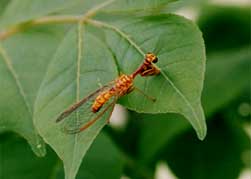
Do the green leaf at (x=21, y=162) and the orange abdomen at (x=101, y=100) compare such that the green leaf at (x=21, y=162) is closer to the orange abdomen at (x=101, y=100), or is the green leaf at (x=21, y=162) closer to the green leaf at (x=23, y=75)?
the green leaf at (x=23, y=75)

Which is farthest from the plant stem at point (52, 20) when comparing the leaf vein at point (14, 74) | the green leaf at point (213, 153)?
the green leaf at point (213, 153)

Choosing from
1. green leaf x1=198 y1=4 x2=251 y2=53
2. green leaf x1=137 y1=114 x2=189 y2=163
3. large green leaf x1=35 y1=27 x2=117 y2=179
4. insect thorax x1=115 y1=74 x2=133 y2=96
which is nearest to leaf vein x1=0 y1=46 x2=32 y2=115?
large green leaf x1=35 y1=27 x2=117 y2=179

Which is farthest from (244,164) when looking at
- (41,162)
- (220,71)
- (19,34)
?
(19,34)

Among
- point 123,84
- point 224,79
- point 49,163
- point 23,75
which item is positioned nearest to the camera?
point 123,84

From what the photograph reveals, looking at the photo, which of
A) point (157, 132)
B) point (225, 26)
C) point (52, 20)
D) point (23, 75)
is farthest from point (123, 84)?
point (225, 26)

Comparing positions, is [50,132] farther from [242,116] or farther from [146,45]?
[242,116]

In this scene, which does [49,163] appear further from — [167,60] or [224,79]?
[224,79]
